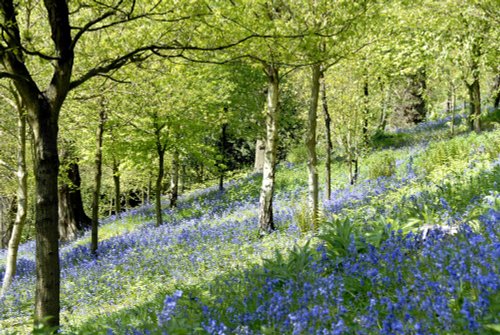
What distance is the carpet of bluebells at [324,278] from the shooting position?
3.21 m

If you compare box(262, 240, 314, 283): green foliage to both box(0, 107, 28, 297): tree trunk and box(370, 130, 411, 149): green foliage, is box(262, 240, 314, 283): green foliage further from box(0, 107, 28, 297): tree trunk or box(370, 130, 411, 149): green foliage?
box(370, 130, 411, 149): green foliage

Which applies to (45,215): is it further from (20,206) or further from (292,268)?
(20,206)

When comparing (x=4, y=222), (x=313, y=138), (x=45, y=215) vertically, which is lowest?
(x=4, y=222)

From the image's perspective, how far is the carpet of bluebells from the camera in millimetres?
3209

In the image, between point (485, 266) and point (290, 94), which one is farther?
point (290, 94)

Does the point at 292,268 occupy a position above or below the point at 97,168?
below

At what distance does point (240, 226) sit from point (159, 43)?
20.0 feet

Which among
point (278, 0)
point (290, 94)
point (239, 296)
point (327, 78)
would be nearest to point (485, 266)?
point (239, 296)

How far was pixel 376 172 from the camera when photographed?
15.1 meters

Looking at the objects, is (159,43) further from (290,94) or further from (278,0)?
(290,94)

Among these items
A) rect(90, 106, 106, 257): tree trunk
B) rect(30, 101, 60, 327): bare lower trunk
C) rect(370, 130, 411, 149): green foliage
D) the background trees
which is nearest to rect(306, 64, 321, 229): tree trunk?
the background trees

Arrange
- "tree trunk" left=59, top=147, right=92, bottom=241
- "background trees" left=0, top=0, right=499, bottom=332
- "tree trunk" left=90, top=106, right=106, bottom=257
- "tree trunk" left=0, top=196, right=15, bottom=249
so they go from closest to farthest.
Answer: "background trees" left=0, top=0, right=499, bottom=332 < "tree trunk" left=90, top=106, right=106, bottom=257 < "tree trunk" left=59, top=147, right=92, bottom=241 < "tree trunk" left=0, top=196, right=15, bottom=249

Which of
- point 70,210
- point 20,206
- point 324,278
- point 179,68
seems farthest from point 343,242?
point 70,210

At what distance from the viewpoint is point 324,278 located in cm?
430
